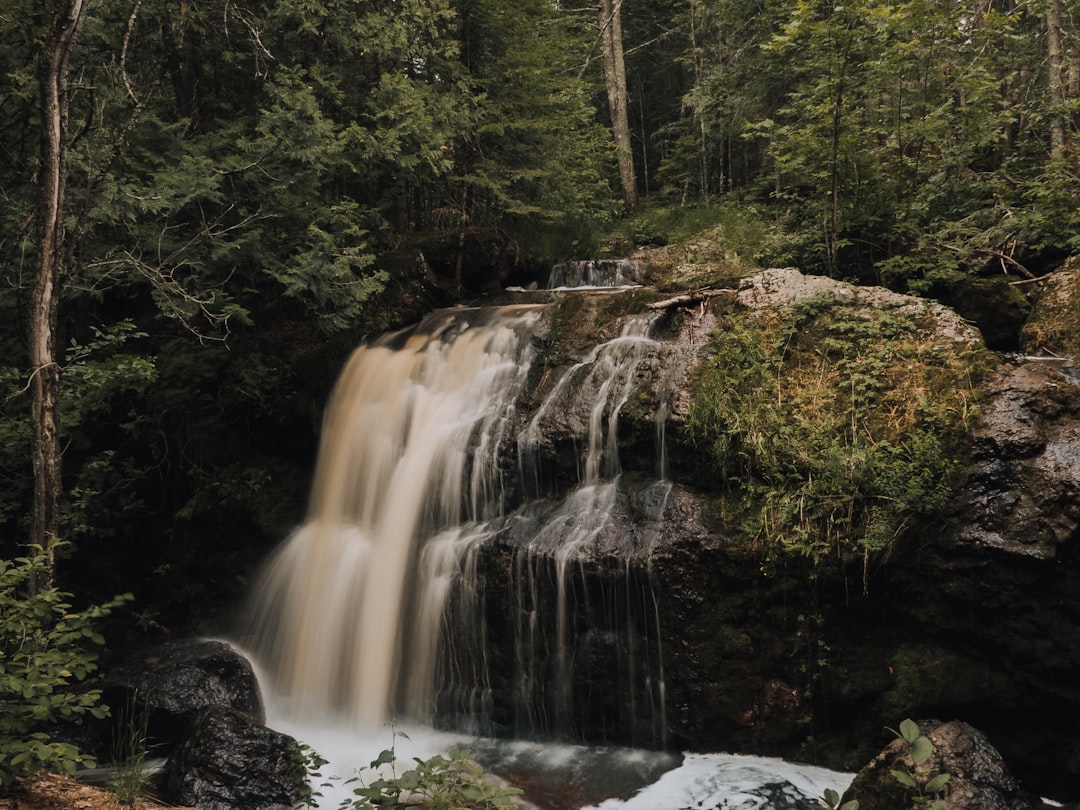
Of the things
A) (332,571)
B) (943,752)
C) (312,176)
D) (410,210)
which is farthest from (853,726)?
(410,210)

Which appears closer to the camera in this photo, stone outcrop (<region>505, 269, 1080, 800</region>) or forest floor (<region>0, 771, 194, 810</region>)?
forest floor (<region>0, 771, 194, 810</region>)

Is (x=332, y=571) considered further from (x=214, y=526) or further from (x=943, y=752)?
(x=943, y=752)

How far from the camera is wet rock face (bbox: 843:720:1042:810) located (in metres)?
3.79

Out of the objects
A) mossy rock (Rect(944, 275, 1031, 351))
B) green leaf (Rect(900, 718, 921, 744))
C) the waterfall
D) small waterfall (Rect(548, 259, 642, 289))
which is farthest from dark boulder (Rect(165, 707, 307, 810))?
small waterfall (Rect(548, 259, 642, 289))

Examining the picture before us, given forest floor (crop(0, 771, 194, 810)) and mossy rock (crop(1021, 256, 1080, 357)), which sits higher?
mossy rock (crop(1021, 256, 1080, 357))

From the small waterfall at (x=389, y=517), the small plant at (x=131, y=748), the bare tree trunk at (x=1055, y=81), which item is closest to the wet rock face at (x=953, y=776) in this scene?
the small waterfall at (x=389, y=517)

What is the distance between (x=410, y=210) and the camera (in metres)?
12.1

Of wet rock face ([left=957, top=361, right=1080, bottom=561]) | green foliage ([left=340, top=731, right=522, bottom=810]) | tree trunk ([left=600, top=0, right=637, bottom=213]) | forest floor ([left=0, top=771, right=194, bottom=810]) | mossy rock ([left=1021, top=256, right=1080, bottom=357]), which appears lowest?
forest floor ([left=0, top=771, right=194, bottom=810])

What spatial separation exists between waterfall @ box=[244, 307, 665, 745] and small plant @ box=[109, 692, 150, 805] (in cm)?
130

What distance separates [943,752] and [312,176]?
8.45 m

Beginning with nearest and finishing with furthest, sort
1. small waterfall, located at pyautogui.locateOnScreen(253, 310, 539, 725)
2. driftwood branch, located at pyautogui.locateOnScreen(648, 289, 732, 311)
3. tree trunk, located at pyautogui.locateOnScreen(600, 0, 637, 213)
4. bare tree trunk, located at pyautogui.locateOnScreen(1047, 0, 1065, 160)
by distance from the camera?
small waterfall, located at pyautogui.locateOnScreen(253, 310, 539, 725), driftwood branch, located at pyautogui.locateOnScreen(648, 289, 732, 311), bare tree trunk, located at pyautogui.locateOnScreen(1047, 0, 1065, 160), tree trunk, located at pyautogui.locateOnScreen(600, 0, 637, 213)

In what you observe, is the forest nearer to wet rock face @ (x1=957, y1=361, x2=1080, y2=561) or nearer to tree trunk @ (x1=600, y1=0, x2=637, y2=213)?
wet rock face @ (x1=957, y1=361, x2=1080, y2=561)

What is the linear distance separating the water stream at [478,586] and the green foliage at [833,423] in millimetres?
763

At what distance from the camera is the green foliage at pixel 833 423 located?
5031 millimetres
